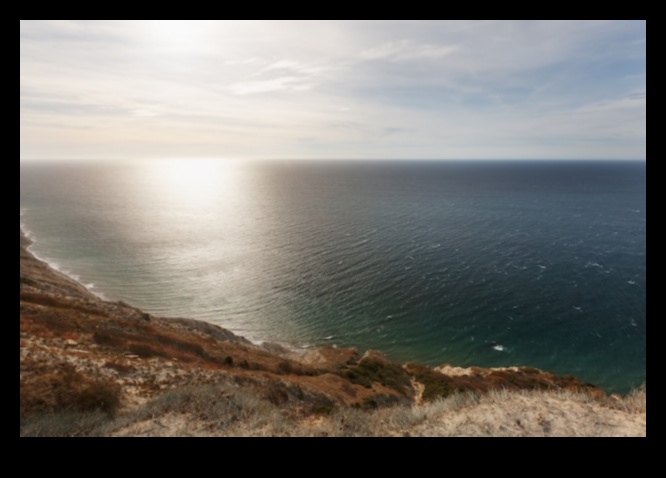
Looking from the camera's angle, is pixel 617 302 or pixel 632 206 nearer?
pixel 617 302

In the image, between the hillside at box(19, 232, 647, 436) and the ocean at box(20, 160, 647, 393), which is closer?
the hillside at box(19, 232, 647, 436)

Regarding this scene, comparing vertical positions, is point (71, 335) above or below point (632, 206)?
below

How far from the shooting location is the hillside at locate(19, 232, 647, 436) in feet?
40.4

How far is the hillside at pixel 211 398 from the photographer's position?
12.3m

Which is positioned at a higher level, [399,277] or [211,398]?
[211,398]

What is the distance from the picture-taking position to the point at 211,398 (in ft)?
48.6

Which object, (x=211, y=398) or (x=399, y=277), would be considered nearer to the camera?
(x=211, y=398)

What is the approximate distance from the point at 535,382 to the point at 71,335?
46.5 meters

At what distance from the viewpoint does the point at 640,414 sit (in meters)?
12.3

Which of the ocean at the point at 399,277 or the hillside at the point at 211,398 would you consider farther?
the ocean at the point at 399,277
